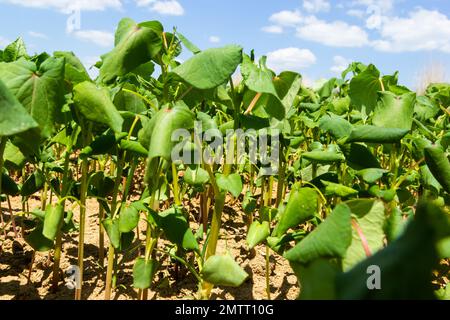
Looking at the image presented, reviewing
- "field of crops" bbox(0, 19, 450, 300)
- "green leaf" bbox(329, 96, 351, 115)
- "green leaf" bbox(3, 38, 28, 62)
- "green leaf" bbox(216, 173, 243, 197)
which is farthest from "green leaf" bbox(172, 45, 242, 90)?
"green leaf" bbox(329, 96, 351, 115)

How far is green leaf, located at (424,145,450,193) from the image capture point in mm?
1017

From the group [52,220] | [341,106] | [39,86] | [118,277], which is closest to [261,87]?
[39,86]

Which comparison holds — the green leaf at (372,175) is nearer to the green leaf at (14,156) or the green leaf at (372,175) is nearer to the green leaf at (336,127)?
the green leaf at (336,127)

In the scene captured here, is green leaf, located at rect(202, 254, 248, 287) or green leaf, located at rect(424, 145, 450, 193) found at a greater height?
green leaf, located at rect(424, 145, 450, 193)

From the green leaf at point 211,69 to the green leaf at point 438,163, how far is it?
469 mm

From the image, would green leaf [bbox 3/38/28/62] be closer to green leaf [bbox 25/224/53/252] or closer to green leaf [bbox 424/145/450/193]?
green leaf [bbox 25/224/53/252]

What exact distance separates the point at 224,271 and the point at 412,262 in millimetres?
729

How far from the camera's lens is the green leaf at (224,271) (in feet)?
3.33

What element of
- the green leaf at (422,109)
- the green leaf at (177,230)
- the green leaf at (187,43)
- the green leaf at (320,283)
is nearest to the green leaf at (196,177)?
the green leaf at (177,230)

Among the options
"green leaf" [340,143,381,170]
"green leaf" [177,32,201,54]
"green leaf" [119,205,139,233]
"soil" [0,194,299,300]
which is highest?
"green leaf" [177,32,201,54]

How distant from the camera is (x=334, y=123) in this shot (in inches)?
50.8

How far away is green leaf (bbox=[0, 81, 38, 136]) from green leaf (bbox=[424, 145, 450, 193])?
31.9 inches

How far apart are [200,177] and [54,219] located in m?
0.36
